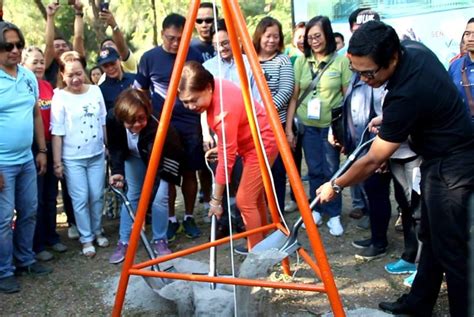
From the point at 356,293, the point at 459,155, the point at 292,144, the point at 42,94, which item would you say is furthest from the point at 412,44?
the point at 42,94

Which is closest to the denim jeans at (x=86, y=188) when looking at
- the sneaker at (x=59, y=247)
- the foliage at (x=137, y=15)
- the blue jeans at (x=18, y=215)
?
the sneaker at (x=59, y=247)

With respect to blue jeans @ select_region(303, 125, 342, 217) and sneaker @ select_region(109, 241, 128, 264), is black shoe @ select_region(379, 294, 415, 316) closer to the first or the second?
blue jeans @ select_region(303, 125, 342, 217)

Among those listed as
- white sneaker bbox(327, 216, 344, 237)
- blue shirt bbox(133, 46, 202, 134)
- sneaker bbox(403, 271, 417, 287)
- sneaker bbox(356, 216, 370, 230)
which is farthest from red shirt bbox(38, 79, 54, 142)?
sneaker bbox(403, 271, 417, 287)

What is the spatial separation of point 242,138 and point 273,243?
0.71 meters

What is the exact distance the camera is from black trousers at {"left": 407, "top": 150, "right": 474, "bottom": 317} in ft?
8.50

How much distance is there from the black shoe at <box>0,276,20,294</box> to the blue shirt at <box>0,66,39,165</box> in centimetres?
83

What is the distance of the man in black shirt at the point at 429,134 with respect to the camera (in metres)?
2.44

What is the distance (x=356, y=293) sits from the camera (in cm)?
349

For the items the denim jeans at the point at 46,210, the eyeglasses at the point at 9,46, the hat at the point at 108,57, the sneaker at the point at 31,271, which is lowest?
the sneaker at the point at 31,271

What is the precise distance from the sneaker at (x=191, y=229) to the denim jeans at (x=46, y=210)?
42.1 inches

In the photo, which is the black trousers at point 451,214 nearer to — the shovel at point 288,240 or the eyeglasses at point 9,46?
the shovel at point 288,240

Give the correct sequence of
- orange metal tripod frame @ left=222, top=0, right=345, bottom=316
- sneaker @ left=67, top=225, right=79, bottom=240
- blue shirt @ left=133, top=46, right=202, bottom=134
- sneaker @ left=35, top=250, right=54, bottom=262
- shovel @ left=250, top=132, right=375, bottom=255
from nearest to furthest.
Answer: orange metal tripod frame @ left=222, top=0, right=345, bottom=316 → shovel @ left=250, top=132, right=375, bottom=255 → sneaker @ left=35, top=250, right=54, bottom=262 → blue shirt @ left=133, top=46, right=202, bottom=134 → sneaker @ left=67, top=225, right=79, bottom=240

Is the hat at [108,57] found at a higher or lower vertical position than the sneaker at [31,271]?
higher

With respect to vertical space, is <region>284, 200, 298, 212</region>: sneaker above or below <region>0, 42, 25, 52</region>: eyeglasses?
below
